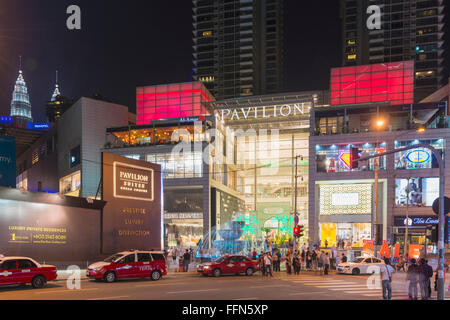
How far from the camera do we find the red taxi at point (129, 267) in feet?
69.1

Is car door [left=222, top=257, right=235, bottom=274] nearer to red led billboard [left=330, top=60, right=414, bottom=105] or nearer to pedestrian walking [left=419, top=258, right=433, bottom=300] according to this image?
pedestrian walking [left=419, top=258, right=433, bottom=300]

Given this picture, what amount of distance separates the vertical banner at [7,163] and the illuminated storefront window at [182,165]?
2895cm

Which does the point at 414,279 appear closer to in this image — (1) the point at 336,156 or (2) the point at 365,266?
(2) the point at 365,266

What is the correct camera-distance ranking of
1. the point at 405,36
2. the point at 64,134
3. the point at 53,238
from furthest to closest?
the point at 405,36
the point at 64,134
the point at 53,238

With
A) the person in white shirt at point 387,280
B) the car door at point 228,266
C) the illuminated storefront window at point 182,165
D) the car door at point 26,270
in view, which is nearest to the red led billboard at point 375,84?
the illuminated storefront window at point 182,165

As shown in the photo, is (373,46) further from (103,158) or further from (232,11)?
(103,158)

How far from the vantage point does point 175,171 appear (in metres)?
60.5

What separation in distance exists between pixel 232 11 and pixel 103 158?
11567cm

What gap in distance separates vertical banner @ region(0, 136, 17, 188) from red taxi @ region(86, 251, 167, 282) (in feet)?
48.9

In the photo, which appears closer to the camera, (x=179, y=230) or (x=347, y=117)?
(x=347, y=117)

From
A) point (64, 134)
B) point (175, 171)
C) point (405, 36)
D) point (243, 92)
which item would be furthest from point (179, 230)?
point (405, 36)

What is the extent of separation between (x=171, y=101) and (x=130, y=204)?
53.6 m

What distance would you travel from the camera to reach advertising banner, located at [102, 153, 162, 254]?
2731 centimetres

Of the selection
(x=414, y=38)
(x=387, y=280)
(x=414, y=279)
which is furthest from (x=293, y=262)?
(x=414, y=38)
